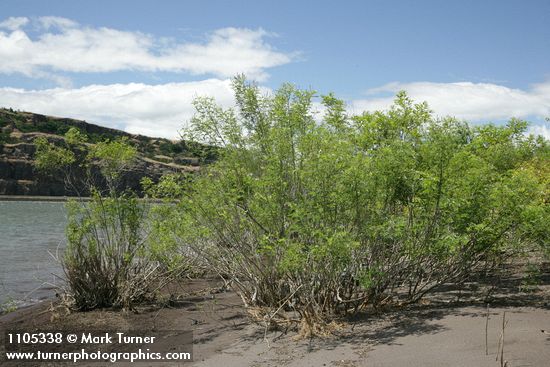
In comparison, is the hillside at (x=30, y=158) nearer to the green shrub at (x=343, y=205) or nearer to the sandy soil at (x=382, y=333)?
the sandy soil at (x=382, y=333)

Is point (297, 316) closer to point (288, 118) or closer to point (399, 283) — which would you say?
point (399, 283)

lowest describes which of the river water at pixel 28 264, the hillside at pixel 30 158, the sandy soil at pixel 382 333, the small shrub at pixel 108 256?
the river water at pixel 28 264

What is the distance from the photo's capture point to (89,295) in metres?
12.0

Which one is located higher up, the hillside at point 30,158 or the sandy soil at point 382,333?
the hillside at point 30,158

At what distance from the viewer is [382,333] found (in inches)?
335

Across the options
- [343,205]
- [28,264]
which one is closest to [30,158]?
[28,264]

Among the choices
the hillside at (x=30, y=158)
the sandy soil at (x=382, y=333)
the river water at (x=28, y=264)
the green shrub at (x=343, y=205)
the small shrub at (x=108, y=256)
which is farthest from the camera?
the hillside at (x=30, y=158)

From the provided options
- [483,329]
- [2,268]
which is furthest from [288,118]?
[2,268]

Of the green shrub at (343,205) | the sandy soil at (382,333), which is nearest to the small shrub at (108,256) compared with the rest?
the sandy soil at (382,333)

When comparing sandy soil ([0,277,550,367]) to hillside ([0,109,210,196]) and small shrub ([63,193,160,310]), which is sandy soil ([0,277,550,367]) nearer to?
small shrub ([63,193,160,310])

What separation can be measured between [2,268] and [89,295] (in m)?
11.2

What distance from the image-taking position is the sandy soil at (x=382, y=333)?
716 centimetres

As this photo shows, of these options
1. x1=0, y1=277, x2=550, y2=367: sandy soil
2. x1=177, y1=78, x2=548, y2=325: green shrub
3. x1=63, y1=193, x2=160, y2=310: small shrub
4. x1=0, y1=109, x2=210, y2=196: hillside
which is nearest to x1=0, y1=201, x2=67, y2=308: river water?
x1=63, y1=193, x2=160, y2=310: small shrub

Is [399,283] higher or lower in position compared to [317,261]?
lower
